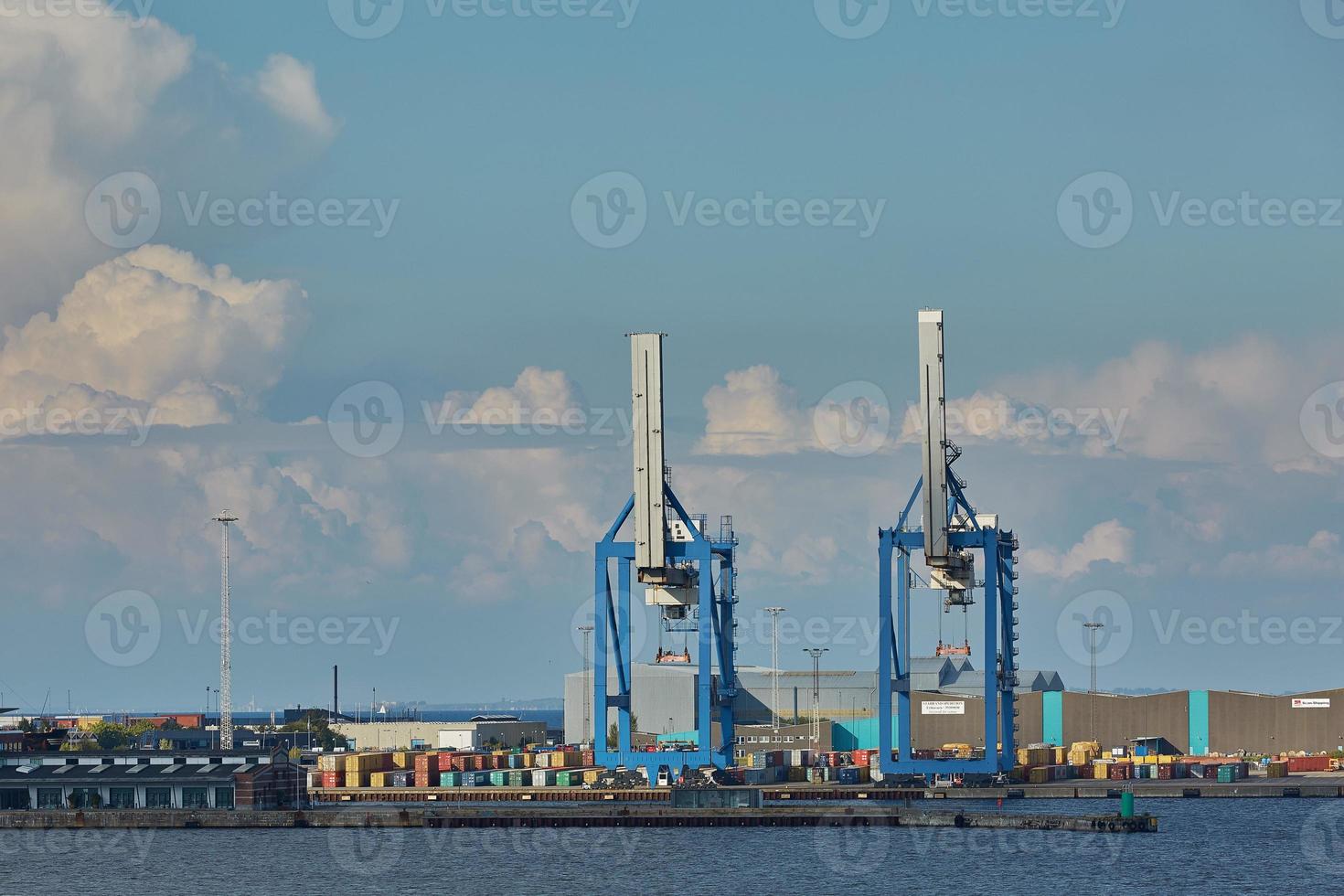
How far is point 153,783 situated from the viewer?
4368 inches

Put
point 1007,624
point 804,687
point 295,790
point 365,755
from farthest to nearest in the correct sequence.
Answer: point 804,687 → point 365,755 → point 1007,624 → point 295,790

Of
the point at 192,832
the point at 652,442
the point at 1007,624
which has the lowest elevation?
the point at 192,832

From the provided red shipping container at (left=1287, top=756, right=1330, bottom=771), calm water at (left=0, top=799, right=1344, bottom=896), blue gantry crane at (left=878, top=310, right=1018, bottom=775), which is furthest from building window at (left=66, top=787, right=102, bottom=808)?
red shipping container at (left=1287, top=756, right=1330, bottom=771)

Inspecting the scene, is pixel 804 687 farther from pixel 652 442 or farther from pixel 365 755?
pixel 652 442

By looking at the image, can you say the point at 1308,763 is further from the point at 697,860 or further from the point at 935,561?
the point at 697,860

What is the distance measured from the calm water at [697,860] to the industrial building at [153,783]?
333 centimetres

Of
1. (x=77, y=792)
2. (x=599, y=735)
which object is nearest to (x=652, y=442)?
(x=599, y=735)

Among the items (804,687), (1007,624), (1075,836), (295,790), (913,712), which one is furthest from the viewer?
(804,687)

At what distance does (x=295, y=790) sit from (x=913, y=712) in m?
50.7

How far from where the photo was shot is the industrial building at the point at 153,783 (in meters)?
111

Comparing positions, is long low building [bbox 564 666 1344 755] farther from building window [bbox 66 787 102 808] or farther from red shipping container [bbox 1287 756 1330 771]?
building window [bbox 66 787 102 808]

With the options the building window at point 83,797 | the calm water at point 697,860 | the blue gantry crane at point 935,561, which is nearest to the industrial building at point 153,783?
the building window at point 83,797

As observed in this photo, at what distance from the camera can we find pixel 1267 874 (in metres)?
82.1

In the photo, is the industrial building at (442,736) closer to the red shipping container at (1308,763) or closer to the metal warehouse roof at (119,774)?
the metal warehouse roof at (119,774)
